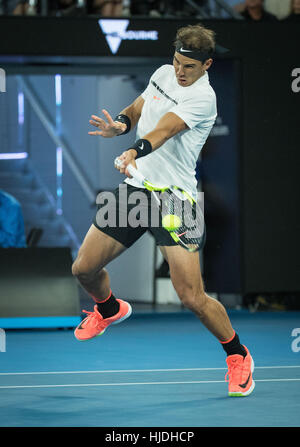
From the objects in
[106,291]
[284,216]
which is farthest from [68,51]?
[106,291]

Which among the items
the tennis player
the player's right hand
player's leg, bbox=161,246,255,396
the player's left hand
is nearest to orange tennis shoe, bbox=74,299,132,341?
the tennis player

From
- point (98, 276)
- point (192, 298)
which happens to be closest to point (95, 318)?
point (98, 276)

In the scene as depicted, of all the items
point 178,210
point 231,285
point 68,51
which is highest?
point 68,51

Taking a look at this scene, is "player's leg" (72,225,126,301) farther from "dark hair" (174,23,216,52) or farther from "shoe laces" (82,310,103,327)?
"dark hair" (174,23,216,52)

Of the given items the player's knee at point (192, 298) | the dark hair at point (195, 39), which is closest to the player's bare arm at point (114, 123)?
the dark hair at point (195, 39)

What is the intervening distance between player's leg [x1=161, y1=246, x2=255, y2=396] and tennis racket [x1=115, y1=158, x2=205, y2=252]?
67 mm

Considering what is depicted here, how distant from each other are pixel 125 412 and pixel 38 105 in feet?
37.5

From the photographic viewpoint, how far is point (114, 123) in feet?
17.5

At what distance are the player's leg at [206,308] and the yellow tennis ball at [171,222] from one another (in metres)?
0.12

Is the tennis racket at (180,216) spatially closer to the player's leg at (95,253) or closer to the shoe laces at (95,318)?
the player's leg at (95,253)

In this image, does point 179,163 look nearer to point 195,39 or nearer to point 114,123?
point 114,123

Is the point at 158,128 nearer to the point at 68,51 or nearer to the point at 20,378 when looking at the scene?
the point at 20,378

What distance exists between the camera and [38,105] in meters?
15.8

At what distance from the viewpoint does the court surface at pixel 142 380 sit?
4742mm
